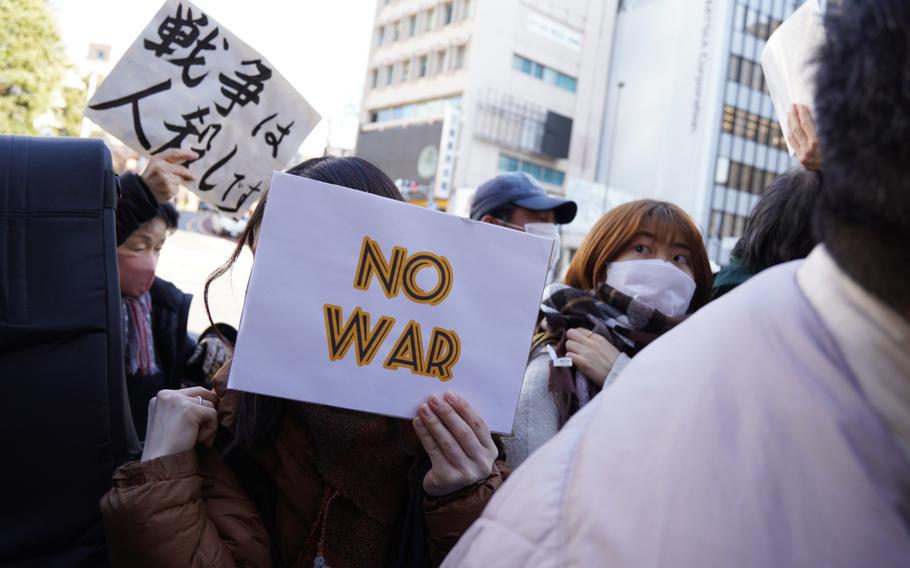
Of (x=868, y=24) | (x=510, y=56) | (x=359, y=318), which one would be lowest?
(x=359, y=318)

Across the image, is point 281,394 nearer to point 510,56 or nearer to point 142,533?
point 142,533

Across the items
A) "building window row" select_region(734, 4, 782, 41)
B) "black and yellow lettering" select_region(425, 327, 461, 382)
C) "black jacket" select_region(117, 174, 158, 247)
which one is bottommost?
"black and yellow lettering" select_region(425, 327, 461, 382)

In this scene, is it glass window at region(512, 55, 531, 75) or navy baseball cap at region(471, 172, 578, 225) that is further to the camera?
glass window at region(512, 55, 531, 75)

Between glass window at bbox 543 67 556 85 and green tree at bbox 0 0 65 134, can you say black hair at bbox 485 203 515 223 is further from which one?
glass window at bbox 543 67 556 85

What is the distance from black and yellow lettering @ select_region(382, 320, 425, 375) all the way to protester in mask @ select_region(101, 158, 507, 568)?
9 cm

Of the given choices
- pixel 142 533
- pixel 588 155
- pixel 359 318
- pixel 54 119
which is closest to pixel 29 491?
pixel 142 533

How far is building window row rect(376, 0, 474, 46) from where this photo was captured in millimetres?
34781

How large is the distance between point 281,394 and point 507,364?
0.45 metres

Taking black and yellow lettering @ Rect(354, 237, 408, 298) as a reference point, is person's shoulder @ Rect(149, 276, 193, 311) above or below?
below

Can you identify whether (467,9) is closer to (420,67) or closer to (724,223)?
(420,67)

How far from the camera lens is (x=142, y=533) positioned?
4.23 ft

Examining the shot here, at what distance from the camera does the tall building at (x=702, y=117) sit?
3425 centimetres

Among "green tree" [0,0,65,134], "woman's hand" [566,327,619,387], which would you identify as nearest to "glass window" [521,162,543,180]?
"green tree" [0,0,65,134]

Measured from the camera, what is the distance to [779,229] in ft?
6.63
